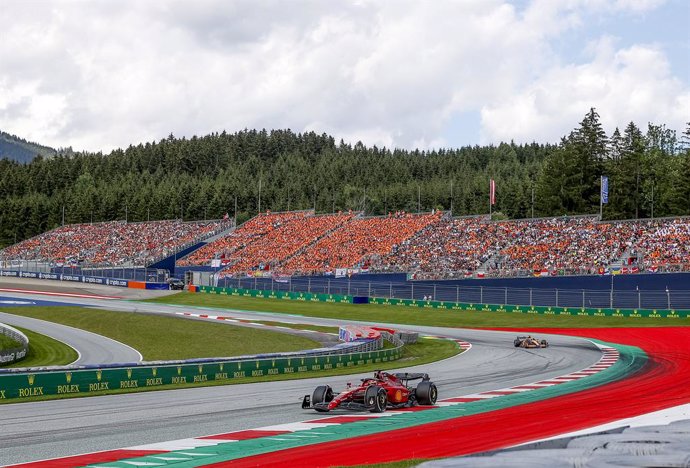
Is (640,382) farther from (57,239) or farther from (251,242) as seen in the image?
(57,239)

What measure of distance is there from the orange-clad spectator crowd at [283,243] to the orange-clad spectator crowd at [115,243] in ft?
36.0

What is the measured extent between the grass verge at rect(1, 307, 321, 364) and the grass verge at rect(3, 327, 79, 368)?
3425mm

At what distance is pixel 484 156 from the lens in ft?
624

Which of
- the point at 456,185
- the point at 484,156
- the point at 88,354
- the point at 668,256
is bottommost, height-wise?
the point at 88,354

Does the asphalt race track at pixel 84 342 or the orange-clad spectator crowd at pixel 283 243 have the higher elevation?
the orange-clad spectator crowd at pixel 283 243

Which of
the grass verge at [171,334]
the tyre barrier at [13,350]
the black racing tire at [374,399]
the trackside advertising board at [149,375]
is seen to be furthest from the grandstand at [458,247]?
the black racing tire at [374,399]

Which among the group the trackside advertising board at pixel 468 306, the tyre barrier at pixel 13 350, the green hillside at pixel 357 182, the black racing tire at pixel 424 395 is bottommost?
the tyre barrier at pixel 13 350

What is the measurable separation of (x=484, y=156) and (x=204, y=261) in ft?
383

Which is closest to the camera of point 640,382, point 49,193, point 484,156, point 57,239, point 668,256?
point 640,382

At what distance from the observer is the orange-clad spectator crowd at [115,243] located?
96688 millimetres

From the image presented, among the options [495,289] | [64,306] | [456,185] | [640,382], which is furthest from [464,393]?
[456,185]

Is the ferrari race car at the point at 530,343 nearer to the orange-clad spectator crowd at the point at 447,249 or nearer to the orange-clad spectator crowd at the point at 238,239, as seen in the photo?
the orange-clad spectator crowd at the point at 447,249

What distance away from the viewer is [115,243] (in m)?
105

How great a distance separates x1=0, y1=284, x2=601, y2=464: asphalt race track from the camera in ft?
47.6
